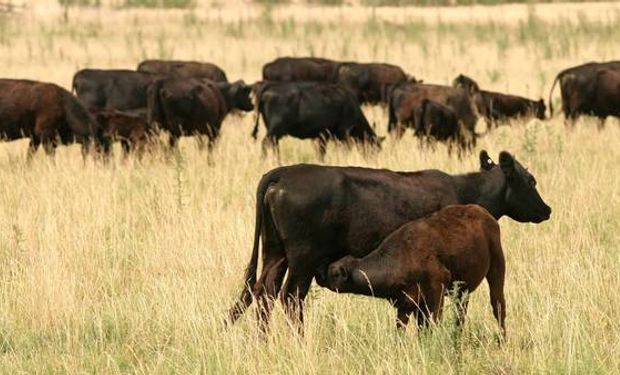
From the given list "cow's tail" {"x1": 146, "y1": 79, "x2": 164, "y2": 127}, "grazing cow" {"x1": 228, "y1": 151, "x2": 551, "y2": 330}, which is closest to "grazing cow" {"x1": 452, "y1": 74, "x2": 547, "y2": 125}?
"cow's tail" {"x1": 146, "y1": 79, "x2": 164, "y2": 127}

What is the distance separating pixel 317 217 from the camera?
21.0ft

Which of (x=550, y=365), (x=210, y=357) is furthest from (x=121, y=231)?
(x=550, y=365)

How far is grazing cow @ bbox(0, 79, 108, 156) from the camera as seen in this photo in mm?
13555

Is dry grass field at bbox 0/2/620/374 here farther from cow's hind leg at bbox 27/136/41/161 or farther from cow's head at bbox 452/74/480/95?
cow's head at bbox 452/74/480/95

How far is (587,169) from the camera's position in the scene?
11.5m

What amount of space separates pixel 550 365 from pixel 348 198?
1641 mm

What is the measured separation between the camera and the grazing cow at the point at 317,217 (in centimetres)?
639

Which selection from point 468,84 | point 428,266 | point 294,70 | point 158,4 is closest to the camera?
point 428,266

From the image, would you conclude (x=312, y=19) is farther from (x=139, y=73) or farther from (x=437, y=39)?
(x=139, y=73)

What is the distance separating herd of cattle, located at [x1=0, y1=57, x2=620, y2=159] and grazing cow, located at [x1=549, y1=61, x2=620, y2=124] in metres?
0.02

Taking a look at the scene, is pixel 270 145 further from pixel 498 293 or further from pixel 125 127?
pixel 498 293

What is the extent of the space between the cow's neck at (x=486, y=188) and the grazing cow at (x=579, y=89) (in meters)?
10.9

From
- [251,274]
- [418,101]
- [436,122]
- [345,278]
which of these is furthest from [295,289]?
[418,101]

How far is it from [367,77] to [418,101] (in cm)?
668
